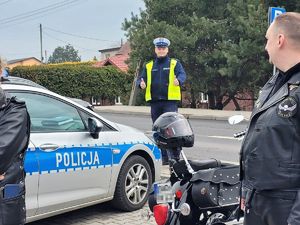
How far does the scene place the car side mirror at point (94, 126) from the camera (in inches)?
209

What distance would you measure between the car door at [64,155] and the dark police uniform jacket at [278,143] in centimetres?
268

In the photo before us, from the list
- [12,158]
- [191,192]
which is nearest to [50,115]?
[191,192]

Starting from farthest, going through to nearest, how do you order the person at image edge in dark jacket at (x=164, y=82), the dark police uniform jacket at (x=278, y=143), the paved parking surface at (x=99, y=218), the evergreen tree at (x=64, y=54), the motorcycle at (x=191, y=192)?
the evergreen tree at (x=64, y=54) < the person at image edge in dark jacket at (x=164, y=82) < the paved parking surface at (x=99, y=218) < the motorcycle at (x=191, y=192) < the dark police uniform jacket at (x=278, y=143)

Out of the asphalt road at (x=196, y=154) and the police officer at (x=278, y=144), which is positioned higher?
the police officer at (x=278, y=144)

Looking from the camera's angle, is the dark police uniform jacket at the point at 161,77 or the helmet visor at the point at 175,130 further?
the dark police uniform jacket at the point at 161,77

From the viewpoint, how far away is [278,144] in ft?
8.07

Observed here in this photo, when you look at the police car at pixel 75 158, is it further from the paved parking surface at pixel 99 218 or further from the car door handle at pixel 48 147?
the paved parking surface at pixel 99 218

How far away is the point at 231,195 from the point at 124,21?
25.6 metres

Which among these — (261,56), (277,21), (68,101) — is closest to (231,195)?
(277,21)

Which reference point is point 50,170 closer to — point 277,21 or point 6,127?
point 6,127

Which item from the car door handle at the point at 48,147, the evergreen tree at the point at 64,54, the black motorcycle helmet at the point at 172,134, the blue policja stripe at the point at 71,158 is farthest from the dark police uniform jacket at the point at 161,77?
the evergreen tree at the point at 64,54

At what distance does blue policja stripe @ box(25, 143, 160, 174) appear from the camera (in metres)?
4.70

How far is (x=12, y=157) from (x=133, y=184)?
312cm

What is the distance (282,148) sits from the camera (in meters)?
2.46
